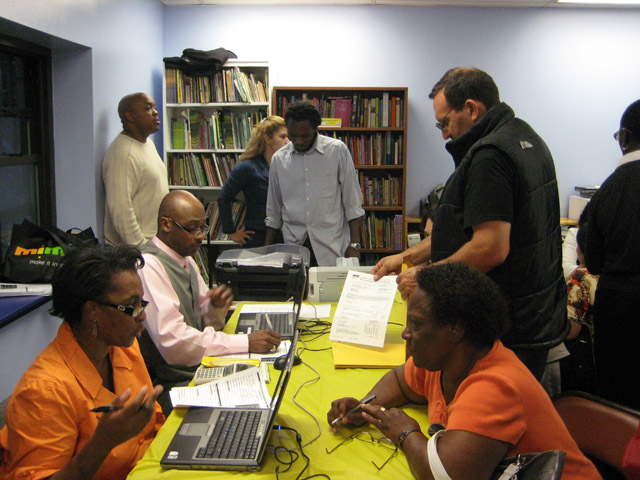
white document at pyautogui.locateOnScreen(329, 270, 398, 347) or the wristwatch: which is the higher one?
white document at pyautogui.locateOnScreen(329, 270, 398, 347)

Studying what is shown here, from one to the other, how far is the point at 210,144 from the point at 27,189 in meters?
1.73

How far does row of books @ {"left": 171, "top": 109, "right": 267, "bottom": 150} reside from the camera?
4.92m

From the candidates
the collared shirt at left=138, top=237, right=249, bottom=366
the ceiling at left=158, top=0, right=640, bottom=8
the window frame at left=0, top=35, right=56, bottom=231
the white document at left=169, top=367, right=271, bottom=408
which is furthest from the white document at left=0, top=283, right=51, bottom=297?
the ceiling at left=158, top=0, right=640, bottom=8

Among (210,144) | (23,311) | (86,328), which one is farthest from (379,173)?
(86,328)

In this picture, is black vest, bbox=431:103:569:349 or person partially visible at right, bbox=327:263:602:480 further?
black vest, bbox=431:103:569:349

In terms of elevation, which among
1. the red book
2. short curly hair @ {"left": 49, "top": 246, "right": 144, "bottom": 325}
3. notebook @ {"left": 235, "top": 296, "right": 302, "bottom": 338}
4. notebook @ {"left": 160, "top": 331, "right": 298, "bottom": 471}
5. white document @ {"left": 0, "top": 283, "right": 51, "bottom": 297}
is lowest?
notebook @ {"left": 160, "top": 331, "right": 298, "bottom": 471}

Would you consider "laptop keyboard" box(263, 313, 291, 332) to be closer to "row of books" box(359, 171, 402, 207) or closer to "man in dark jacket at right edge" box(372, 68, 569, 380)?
"man in dark jacket at right edge" box(372, 68, 569, 380)

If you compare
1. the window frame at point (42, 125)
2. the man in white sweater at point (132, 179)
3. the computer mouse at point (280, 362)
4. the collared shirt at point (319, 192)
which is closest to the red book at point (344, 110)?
the collared shirt at point (319, 192)

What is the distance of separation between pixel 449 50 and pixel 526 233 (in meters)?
3.89

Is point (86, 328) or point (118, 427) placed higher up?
point (86, 328)

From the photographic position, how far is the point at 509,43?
17.2ft

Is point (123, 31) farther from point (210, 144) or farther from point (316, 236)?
point (316, 236)

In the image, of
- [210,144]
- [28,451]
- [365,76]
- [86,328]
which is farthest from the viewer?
[365,76]

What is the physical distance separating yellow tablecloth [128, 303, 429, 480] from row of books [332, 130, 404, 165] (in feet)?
10.9
